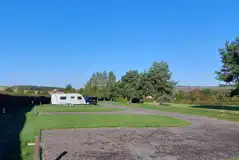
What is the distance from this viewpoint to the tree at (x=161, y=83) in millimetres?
49281

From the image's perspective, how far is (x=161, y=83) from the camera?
49250 mm

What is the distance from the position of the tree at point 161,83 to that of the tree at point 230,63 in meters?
21.3

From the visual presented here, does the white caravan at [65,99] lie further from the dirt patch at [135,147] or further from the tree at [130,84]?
the dirt patch at [135,147]

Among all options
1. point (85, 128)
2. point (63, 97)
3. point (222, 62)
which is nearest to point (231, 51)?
point (222, 62)

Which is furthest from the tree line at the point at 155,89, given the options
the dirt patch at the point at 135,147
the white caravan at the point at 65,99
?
the dirt patch at the point at 135,147

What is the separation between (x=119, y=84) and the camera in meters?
59.7

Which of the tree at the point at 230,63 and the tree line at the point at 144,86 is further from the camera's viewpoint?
the tree line at the point at 144,86

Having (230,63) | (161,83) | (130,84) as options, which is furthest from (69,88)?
(230,63)

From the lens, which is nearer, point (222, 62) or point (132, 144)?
point (132, 144)

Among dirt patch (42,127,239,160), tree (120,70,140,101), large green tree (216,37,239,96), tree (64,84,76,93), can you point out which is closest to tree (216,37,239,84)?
large green tree (216,37,239,96)

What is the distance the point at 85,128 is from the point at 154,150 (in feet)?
18.9

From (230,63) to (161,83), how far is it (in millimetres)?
22707

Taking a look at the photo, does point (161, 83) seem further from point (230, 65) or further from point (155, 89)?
point (230, 65)

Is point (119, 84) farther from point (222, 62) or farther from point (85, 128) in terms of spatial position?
point (85, 128)
